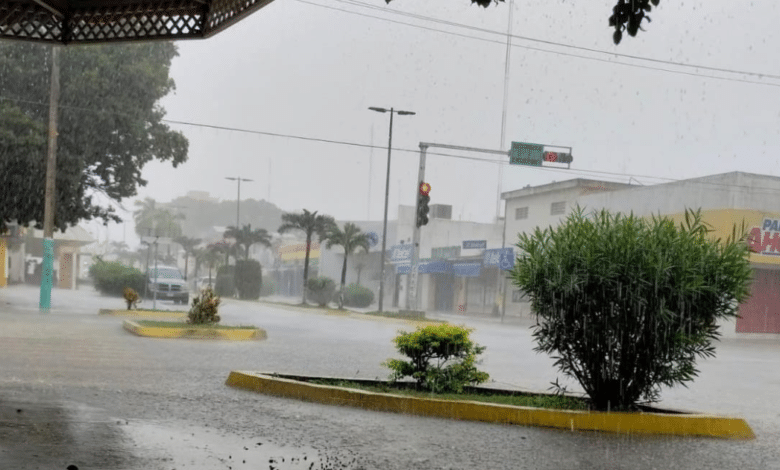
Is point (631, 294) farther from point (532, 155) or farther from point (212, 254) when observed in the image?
point (212, 254)

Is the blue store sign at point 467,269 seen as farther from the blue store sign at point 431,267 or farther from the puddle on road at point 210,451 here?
the puddle on road at point 210,451

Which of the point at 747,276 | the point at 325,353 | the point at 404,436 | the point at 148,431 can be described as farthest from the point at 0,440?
the point at 325,353

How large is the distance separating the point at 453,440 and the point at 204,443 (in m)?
Result: 2.12

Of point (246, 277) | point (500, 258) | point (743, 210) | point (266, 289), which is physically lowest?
point (266, 289)

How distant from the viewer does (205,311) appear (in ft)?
75.5

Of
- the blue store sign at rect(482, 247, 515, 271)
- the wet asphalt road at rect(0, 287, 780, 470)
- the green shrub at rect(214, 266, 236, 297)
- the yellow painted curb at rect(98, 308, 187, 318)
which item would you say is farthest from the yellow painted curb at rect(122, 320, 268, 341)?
the green shrub at rect(214, 266, 236, 297)

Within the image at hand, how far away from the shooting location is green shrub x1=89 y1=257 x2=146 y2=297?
159 ft

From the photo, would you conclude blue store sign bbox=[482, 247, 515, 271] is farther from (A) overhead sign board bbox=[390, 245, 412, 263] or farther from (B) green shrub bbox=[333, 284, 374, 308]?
(A) overhead sign board bbox=[390, 245, 412, 263]

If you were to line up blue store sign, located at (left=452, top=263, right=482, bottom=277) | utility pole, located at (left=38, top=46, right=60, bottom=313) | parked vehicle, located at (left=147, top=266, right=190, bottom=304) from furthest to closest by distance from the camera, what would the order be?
blue store sign, located at (left=452, top=263, right=482, bottom=277) < parked vehicle, located at (left=147, top=266, right=190, bottom=304) < utility pole, located at (left=38, top=46, right=60, bottom=313)

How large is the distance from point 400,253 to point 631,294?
62.2m

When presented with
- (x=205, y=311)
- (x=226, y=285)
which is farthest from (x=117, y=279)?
(x=205, y=311)

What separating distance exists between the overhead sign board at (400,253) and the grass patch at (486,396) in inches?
2280

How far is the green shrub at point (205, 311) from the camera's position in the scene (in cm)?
2288

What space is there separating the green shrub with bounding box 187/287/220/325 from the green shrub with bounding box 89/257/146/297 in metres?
25.6
